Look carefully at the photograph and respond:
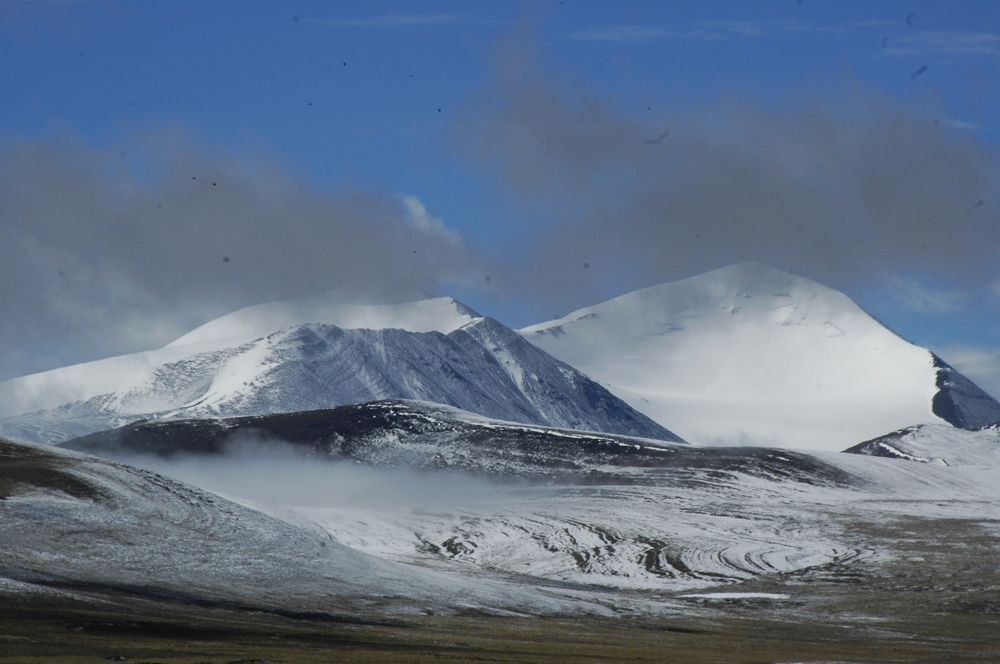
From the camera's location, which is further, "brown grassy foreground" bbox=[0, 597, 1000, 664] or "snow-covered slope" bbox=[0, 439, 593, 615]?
"snow-covered slope" bbox=[0, 439, 593, 615]

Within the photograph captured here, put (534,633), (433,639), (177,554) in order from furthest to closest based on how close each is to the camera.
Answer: (177,554) < (534,633) < (433,639)

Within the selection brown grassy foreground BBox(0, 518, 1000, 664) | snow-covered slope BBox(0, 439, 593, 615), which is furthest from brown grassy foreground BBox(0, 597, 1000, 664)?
snow-covered slope BBox(0, 439, 593, 615)

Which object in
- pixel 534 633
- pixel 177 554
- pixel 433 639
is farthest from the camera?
pixel 177 554

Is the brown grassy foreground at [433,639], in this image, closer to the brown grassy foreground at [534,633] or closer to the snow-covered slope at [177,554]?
the brown grassy foreground at [534,633]

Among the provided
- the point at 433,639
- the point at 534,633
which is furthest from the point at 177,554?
the point at 433,639

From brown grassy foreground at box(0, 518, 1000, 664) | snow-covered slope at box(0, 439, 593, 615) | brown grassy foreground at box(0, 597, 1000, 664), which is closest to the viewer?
brown grassy foreground at box(0, 597, 1000, 664)

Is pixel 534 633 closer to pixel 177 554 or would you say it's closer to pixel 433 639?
pixel 433 639

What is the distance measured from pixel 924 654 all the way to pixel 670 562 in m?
72.8

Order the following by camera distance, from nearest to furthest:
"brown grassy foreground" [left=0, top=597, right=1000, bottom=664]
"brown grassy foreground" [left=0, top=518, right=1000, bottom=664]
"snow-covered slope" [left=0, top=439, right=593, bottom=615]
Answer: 1. "brown grassy foreground" [left=0, top=597, right=1000, bottom=664]
2. "brown grassy foreground" [left=0, top=518, right=1000, bottom=664]
3. "snow-covered slope" [left=0, top=439, right=593, bottom=615]

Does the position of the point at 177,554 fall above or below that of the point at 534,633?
above

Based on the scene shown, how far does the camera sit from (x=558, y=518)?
19875 centimetres

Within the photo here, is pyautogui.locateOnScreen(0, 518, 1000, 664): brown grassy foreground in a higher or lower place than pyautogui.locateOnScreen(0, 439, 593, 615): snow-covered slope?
lower

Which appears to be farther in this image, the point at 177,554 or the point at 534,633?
the point at 177,554

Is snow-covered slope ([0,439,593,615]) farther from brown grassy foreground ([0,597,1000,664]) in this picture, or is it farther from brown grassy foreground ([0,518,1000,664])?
brown grassy foreground ([0,597,1000,664])
